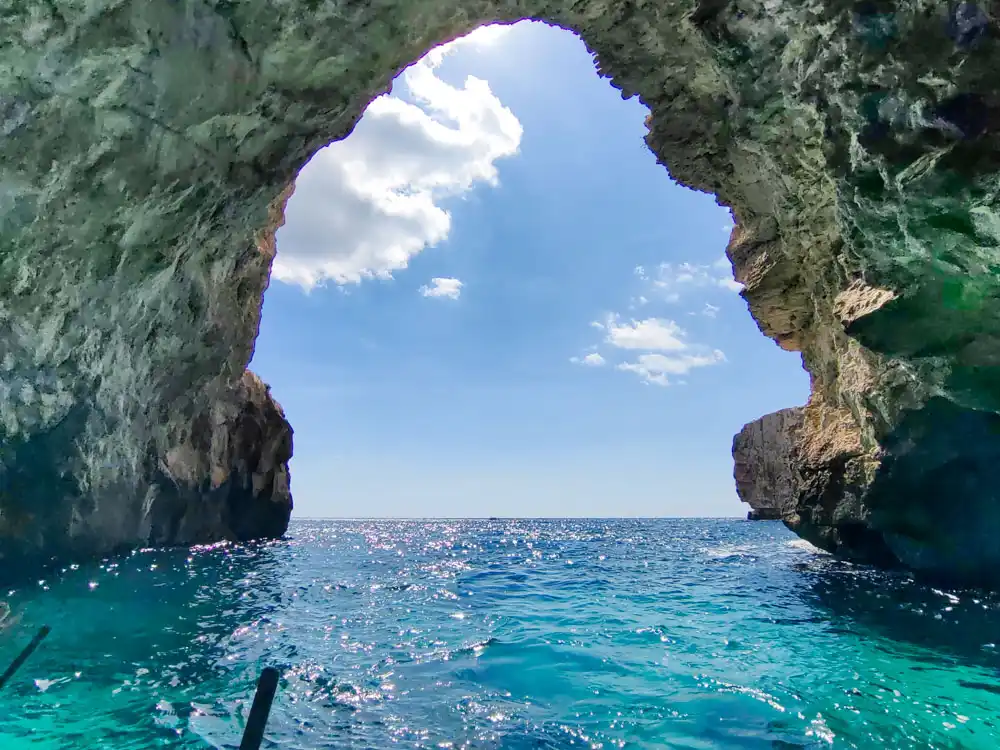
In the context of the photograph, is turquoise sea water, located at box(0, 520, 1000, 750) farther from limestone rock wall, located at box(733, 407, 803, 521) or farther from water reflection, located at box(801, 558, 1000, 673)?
limestone rock wall, located at box(733, 407, 803, 521)

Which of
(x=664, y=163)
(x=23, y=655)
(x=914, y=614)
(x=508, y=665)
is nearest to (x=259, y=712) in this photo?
(x=23, y=655)

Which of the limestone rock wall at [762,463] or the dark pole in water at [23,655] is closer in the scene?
the dark pole in water at [23,655]

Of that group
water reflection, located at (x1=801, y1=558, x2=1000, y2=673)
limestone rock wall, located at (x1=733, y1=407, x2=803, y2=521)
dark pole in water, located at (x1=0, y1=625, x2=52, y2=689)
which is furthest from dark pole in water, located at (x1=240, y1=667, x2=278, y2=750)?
limestone rock wall, located at (x1=733, y1=407, x2=803, y2=521)

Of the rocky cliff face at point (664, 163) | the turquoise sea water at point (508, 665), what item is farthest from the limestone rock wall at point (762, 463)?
the turquoise sea water at point (508, 665)

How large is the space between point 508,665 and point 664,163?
14.3 meters

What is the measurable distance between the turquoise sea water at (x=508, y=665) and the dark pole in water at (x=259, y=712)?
1676mm

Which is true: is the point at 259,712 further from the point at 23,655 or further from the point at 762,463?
the point at 762,463

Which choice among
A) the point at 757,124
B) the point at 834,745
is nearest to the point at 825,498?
the point at 757,124

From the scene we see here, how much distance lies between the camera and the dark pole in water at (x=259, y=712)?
401 centimetres

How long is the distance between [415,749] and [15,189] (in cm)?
1210

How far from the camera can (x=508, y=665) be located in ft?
25.8

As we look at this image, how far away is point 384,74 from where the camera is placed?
12.4 metres

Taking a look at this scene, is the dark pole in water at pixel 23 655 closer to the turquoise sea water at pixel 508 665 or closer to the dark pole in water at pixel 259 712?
the turquoise sea water at pixel 508 665

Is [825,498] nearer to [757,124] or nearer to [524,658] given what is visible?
[757,124]
